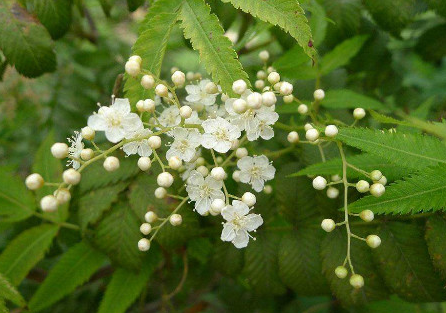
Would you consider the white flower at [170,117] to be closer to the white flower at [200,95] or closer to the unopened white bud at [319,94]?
the white flower at [200,95]

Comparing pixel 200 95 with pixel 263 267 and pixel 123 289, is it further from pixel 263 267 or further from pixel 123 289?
pixel 123 289

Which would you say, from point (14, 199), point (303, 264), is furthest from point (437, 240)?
point (14, 199)

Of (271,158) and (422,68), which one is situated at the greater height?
(271,158)

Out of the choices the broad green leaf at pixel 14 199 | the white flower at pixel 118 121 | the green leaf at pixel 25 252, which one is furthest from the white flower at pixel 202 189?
the broad green leaf at pixel 14 199

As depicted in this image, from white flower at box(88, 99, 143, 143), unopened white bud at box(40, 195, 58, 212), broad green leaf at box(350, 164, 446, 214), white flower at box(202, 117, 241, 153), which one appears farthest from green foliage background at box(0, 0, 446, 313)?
unopened white bud at box(40, 195, 58, 212)

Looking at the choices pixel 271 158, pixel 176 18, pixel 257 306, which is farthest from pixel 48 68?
pixel 257 306

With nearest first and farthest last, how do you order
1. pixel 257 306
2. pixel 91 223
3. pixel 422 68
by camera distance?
pixel 91 223
pixel 257 306
pixel 422 68

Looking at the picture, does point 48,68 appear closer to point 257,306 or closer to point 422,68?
point 257,306
